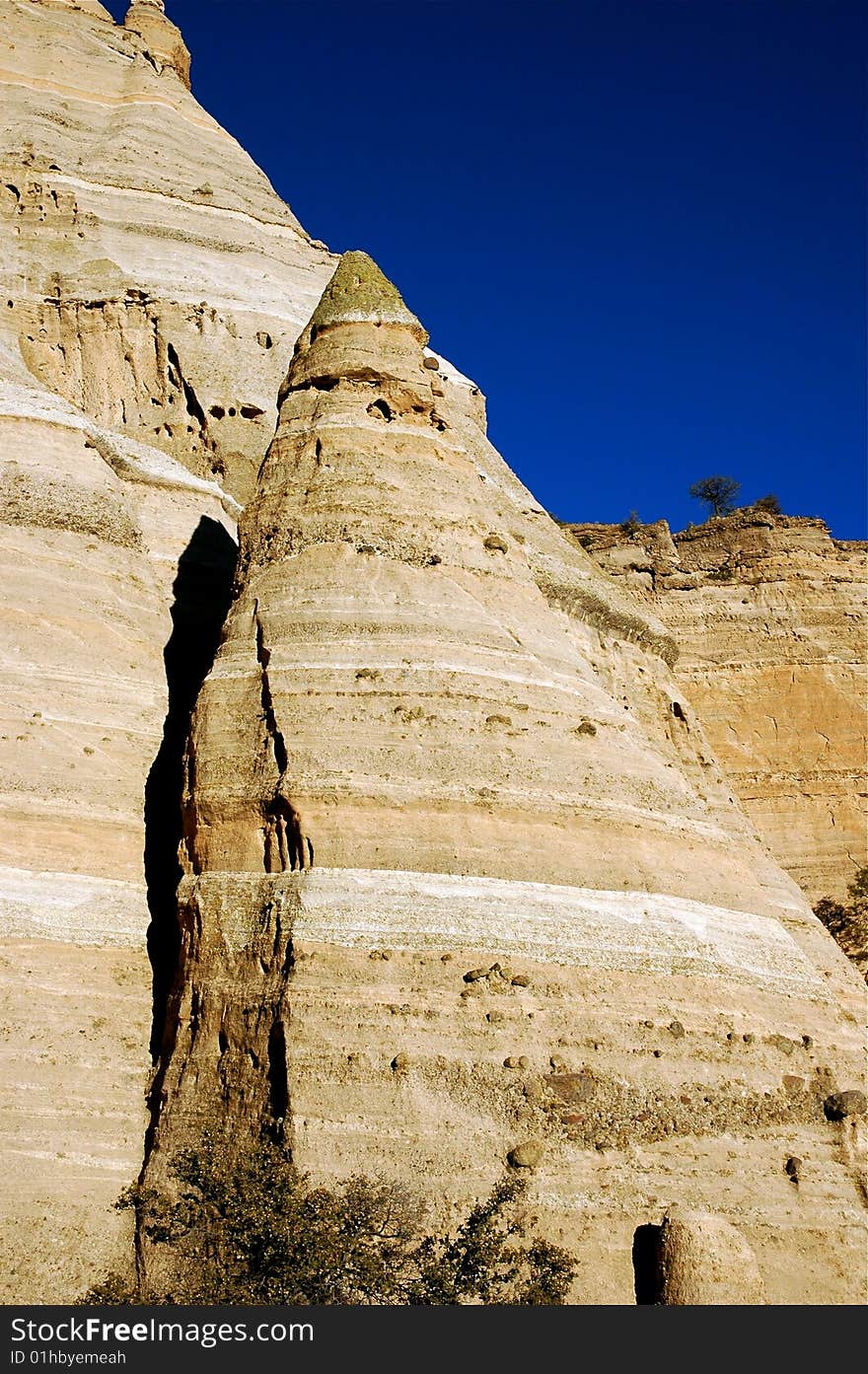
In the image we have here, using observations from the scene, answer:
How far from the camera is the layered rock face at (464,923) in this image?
15.4 metres

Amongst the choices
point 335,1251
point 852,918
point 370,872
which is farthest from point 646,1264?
point 852,918

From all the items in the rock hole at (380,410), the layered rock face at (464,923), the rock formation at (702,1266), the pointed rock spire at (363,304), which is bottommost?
the rock formation at (702,1266)

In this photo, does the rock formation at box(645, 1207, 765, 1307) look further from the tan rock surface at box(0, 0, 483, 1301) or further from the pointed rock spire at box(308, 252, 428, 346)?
the pointed rock spire at box(308, 252, 428, 346)

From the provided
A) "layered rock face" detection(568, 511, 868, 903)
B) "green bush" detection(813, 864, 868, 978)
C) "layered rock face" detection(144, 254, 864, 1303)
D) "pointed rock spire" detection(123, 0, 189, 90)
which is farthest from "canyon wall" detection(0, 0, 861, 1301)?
"pointed rock spire" detection(123, 0, 189, 90)

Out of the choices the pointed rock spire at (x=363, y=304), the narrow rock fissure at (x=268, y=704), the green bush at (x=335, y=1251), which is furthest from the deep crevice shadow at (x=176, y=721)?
the pointed rock spire at (x=363, y=304)

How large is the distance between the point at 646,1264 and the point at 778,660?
76.2ft

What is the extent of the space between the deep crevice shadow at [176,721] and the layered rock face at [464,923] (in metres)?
1.25

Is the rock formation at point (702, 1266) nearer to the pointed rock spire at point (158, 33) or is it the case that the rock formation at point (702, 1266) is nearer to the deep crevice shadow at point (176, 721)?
the deep crevice shadow at point (176, 721)

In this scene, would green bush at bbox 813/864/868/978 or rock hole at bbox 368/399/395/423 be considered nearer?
rock hole at bbox 368/399/395/423

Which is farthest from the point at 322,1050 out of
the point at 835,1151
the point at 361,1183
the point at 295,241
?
the point at 295,241

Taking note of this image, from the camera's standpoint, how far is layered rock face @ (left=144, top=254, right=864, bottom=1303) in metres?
15.4

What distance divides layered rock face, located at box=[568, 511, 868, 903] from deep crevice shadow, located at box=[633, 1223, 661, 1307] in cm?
1862

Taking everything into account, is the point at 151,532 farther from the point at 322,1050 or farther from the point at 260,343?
the point at 322,1050

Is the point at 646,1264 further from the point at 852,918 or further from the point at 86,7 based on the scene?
the point at 86,7
